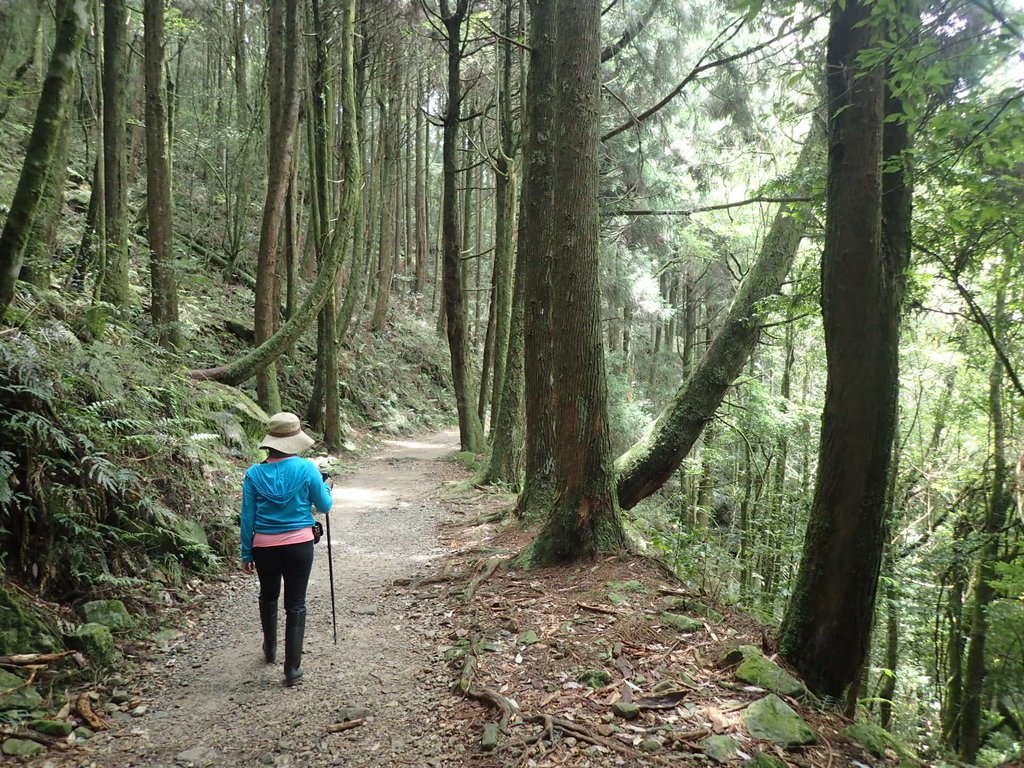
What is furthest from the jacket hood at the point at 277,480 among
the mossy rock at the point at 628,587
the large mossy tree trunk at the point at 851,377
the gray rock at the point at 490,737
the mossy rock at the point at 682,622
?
the large mossy tree trunk at the point at 851,377

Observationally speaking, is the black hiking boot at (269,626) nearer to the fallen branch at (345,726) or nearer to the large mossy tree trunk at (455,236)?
the fallen branch at (345,726)

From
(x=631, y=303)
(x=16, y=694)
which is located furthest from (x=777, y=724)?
(x=631, y=303)

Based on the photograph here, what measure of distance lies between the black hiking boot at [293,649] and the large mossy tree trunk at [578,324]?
242 centimetres

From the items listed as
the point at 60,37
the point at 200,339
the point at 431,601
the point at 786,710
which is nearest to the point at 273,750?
the point at 431,601

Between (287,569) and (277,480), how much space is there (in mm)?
640

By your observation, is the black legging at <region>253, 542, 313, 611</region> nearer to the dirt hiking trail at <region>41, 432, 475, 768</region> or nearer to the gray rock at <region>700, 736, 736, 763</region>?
the dirt hiking trail at <region>41, 432, 475, 768</region>

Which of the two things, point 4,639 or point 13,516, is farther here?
point 13,516

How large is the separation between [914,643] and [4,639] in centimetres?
1356

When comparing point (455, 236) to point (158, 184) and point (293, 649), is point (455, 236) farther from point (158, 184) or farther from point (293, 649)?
point (293, 649)

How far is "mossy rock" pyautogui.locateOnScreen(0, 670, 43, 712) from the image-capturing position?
339cm

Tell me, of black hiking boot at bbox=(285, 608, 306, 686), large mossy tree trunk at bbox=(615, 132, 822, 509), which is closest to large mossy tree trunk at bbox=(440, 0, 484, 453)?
large mossy tree trunk at bbox=(615, 132, 822, 509)

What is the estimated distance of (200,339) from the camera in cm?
1347

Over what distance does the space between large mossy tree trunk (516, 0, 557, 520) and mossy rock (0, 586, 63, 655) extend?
454 centimetres

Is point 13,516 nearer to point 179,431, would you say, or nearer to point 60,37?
point 179,431
